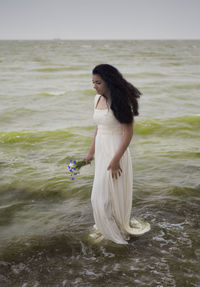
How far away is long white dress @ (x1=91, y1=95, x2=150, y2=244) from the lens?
371 cm

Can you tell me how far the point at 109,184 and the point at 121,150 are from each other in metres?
0.43

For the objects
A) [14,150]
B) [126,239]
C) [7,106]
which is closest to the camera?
[126,239]

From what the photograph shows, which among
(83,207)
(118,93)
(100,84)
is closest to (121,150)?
(118,93)

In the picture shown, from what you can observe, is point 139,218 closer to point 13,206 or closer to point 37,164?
point 13,206

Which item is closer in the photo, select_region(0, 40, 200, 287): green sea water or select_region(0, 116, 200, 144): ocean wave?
select_region(0, 40, 200, 287): green sea water

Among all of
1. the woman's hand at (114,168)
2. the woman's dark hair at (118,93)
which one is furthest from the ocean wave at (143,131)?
the woman's dark hair at (118,93)

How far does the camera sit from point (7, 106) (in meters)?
13.9

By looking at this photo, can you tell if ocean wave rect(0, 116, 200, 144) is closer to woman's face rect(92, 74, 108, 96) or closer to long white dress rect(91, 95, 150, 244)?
long white dress rect(91, 95, 150, 244)

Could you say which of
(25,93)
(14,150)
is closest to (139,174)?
(14,150)

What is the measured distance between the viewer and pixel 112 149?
3.74m

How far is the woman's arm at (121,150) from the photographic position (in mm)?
3574

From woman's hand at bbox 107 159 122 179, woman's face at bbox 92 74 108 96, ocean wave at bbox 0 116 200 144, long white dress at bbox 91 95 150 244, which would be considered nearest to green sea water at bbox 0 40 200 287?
ocean wave at bbox 0 116 200 144

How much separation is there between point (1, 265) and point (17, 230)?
0.85 meters

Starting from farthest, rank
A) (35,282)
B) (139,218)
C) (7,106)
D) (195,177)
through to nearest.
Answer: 1. (7,106)
2. (195,177)
3. (139,218)
4. (35,282)
